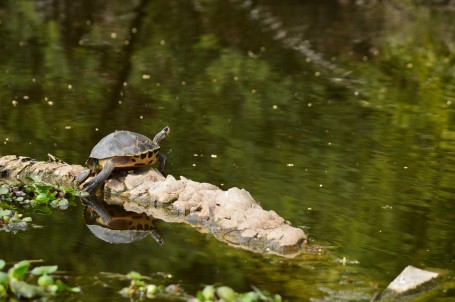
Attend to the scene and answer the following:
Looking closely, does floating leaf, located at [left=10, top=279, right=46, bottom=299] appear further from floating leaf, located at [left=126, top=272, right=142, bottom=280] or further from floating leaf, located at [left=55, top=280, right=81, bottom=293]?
floating leaf, located at [left=126, top=272, right=142, bottom=280]

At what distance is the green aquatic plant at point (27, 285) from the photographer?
4797mm

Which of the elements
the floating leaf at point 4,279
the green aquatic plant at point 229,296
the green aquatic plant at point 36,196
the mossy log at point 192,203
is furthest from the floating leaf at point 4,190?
the green aquatic plant at point 229,296

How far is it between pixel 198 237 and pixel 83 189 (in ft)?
3.84

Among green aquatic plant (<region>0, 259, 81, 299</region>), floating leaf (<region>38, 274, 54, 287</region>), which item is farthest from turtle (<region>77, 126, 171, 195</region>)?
floating leaf (<region>38, 274, 54, 287</region>)

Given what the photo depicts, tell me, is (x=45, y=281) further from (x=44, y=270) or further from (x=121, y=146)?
(x=121, y=146)

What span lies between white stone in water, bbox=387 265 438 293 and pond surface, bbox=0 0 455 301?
0.15 metres

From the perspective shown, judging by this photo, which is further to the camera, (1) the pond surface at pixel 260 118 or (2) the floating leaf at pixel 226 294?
(1) the pond surface at pixel 260 118

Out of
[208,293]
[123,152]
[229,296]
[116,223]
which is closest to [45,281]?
[208,293]

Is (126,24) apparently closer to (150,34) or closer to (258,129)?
(150,34)

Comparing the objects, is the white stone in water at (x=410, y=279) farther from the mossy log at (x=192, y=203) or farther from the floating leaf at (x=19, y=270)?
the floating leaf at (x=19, y=270)

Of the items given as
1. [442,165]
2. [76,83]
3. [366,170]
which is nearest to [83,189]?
[366,170]

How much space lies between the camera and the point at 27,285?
4.81 m

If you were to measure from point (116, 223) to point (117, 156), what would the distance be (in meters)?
0.65

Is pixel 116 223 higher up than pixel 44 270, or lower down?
lower down
